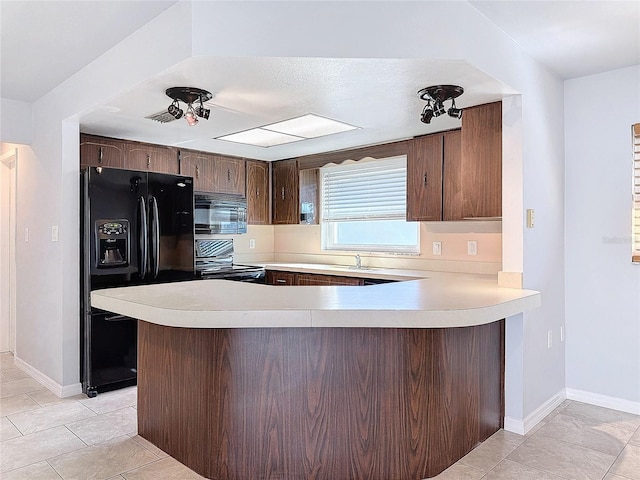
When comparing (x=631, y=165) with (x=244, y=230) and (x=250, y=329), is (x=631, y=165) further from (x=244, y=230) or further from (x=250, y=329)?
(x=244, y=230)

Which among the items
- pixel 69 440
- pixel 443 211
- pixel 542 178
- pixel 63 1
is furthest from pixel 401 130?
pixel 69 440

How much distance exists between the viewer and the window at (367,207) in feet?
14.5

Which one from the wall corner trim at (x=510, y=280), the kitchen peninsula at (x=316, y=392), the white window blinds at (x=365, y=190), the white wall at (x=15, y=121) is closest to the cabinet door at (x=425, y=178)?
the white window blinds at (x=365, y=190)

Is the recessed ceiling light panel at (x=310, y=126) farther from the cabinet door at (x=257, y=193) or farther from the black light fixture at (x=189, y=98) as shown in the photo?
the cabinet door at (x=257, y=193)

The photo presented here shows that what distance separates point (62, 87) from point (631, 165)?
4.05 metres

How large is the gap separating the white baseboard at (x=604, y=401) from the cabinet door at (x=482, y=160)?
5.02 feet

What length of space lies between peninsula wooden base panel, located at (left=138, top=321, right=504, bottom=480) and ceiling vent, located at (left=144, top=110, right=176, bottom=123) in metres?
1.67

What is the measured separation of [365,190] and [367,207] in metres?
0.18

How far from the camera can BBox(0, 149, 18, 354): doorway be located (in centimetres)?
480

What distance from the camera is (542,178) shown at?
118 inches

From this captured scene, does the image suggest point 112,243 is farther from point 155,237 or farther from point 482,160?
point 482,160

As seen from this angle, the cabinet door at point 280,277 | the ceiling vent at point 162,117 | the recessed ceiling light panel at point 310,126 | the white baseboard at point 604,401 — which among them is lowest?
the white baseboard at point 604,401

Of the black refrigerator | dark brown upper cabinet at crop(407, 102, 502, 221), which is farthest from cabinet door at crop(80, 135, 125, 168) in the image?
dark brown upper cabinet at crop(407, 102, 502, 221)

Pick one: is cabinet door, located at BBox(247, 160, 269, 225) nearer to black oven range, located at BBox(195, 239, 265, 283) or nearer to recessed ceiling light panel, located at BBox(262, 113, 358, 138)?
black oven range, located at BBox(195, 239, 265, 283)
